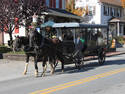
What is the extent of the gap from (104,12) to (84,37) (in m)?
30.0

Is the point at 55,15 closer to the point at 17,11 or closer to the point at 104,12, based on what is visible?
the point at 17,11

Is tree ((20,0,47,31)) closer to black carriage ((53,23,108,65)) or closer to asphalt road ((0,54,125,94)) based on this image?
black carriage ((53,23,108,65))

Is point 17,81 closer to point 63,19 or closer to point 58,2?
point 63,19

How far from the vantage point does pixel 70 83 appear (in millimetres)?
9484

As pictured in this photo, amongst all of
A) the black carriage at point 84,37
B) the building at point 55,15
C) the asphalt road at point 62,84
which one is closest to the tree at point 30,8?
the black carriage at point 84,37

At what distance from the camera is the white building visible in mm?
42094

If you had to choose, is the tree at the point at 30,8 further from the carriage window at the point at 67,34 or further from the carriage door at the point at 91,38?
the carriage door at the point at 91,38

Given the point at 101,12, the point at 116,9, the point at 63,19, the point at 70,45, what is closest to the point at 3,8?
the point at 70,45

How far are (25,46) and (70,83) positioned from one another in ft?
9.26

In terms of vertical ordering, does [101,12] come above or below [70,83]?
above

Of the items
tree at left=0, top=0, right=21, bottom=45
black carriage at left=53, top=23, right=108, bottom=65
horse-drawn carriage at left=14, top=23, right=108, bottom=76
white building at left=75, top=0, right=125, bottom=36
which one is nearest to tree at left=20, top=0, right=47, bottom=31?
tree at left=0, top=0, right=21, bottom=45

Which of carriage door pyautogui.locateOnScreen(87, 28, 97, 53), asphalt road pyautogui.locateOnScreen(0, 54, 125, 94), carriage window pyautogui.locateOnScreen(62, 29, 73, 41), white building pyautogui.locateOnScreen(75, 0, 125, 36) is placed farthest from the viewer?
white building pyautogui.locateOnScreen(75, 0, 125, 36)

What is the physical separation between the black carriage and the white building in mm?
26739

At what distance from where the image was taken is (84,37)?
14.1 m
